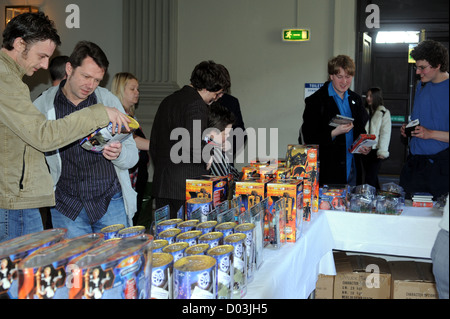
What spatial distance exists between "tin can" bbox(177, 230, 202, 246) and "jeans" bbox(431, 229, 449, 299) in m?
0.70

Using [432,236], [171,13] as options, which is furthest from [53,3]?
[432,236]

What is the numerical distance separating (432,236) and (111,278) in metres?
2.05

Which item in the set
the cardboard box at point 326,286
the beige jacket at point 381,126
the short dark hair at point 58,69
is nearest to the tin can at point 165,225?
the cardboard box at point 326,286

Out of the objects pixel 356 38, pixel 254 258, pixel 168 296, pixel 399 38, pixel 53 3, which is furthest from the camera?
pixel 399 38

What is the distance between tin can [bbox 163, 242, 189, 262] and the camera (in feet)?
4.33

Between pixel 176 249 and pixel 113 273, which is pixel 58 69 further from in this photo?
pixel 113 273

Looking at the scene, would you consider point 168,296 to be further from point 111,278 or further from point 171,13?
point 171,13

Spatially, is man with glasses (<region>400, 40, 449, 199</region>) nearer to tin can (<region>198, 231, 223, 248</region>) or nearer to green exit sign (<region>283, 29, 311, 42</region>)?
tin can (<region>198, 231, 223, 248</region>)

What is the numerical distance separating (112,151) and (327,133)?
6.03 feet

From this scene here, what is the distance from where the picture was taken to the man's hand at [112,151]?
1.97 metres

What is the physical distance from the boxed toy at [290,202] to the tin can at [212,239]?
0.57 metres

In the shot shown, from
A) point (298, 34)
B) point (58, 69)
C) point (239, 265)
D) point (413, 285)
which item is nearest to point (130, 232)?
point (239, 265)

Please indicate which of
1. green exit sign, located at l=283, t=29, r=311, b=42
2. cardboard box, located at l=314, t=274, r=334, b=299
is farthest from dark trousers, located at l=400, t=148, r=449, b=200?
green exit sign, located at l=283, t=29, r=311, b=42

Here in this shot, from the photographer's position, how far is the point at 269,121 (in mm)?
6191
